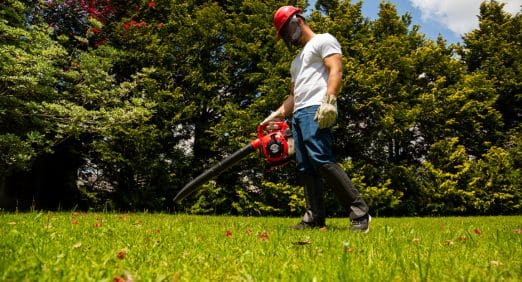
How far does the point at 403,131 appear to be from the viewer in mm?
13461

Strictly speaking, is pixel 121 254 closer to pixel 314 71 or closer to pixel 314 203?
pixel 314 203

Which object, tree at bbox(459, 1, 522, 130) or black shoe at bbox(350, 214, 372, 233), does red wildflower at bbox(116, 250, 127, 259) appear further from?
tree at bbox(459, 1, 522, 130)

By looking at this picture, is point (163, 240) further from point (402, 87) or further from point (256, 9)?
point (402, 87)

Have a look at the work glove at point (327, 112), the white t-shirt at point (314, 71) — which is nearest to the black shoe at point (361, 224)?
the work glove at point (327, 112)

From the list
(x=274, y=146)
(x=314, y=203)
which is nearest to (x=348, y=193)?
(x=314, y=203)

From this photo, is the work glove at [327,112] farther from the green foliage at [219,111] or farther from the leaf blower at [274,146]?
the green foliage at [219,111]

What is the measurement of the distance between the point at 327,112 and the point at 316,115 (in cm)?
13

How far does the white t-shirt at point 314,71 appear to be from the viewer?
3904 millimetres

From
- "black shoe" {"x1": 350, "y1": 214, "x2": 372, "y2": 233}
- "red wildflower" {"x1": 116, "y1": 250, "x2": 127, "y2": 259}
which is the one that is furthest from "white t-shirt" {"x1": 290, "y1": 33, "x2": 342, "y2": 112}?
"red wildflower" {"x1": 116, "y1": 250, "x2": 127, "y2": 259}

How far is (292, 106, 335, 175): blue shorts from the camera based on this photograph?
376 cm

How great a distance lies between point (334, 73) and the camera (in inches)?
149

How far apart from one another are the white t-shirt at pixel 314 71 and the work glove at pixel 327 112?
221 mm

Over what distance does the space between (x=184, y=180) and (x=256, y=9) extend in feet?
17.0

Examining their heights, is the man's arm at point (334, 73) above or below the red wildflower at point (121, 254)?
above
